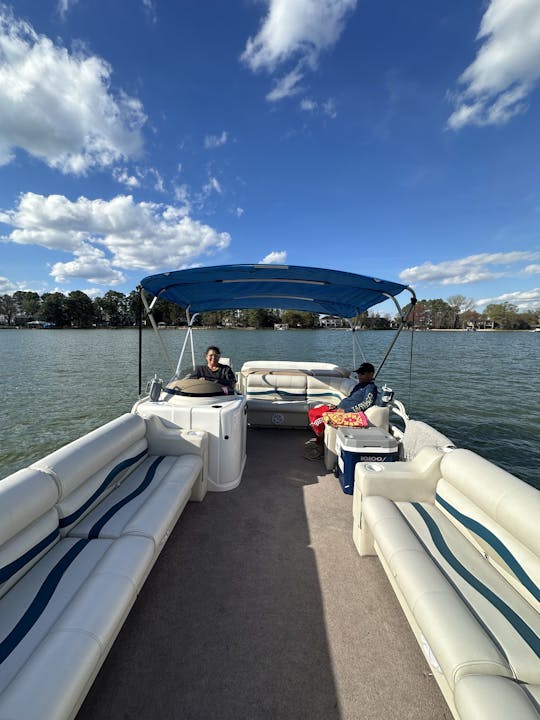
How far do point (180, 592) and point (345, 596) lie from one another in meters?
1.01

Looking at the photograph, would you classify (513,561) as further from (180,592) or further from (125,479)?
(125,479)

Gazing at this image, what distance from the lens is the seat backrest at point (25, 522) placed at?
1.50m

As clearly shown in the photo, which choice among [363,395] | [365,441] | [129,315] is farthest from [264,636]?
[129,315]

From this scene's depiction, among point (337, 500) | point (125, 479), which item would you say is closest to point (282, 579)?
point (337, 500)

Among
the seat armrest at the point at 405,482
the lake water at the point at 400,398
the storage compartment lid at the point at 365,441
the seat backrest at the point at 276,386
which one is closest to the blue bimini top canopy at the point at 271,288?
the lake water at the point at 400,398

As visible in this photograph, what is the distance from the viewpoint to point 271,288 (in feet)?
17.1

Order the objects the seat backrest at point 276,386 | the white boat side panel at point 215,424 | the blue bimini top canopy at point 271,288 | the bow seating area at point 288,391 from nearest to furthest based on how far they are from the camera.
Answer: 1. the white boat side panel at point 215,424
2. the blue bimini top canopy at point 271,288
3. the bow seating area at point 288,391
4. the seat backrest at point 276,386

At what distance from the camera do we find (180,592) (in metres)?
2.02

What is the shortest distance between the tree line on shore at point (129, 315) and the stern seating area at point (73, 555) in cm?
5071

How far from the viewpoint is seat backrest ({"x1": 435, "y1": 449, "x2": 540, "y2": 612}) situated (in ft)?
5.01

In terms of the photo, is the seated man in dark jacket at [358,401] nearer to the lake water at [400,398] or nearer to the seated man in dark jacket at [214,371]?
the lake water at [400,398]

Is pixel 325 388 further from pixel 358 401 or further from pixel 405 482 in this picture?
pixel 405 482

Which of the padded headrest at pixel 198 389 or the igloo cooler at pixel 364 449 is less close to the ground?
the padded headrest at pixel 198 389

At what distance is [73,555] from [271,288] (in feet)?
13.9
